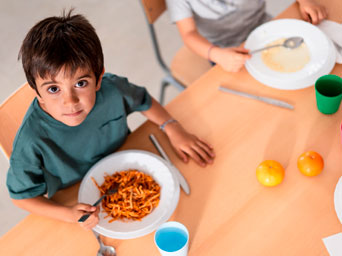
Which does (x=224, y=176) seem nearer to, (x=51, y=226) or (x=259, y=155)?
(x=259, y=155)

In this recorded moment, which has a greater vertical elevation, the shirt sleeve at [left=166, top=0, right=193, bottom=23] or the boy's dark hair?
the boy's dark hair

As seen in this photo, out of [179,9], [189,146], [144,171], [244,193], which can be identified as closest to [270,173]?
[244,193]

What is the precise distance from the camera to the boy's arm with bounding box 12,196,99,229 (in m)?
0.94

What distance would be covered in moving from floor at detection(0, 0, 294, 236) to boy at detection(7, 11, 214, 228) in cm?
102

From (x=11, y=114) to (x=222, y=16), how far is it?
898 millimetres

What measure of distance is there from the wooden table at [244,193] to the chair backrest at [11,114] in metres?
0.24

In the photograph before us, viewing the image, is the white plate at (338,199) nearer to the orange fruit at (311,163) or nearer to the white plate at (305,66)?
the orange fruit at (311,163)

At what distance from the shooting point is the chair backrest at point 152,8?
142 cm

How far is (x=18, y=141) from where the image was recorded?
3.27ft

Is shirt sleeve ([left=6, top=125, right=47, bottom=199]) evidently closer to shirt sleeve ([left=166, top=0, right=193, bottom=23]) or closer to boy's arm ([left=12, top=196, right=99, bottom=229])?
boy's arm ([left=12, top=196, right=99, bottom=229])

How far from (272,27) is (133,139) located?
2.04ft

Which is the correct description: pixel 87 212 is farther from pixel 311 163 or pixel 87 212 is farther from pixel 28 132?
pixel 311 163

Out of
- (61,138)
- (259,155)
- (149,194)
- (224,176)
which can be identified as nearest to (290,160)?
(259,155)

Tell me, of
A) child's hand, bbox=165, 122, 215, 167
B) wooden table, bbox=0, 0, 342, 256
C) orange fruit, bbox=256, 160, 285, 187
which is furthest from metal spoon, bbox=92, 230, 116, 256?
→ orange fruit, bbox=256, 160, 285, 187
